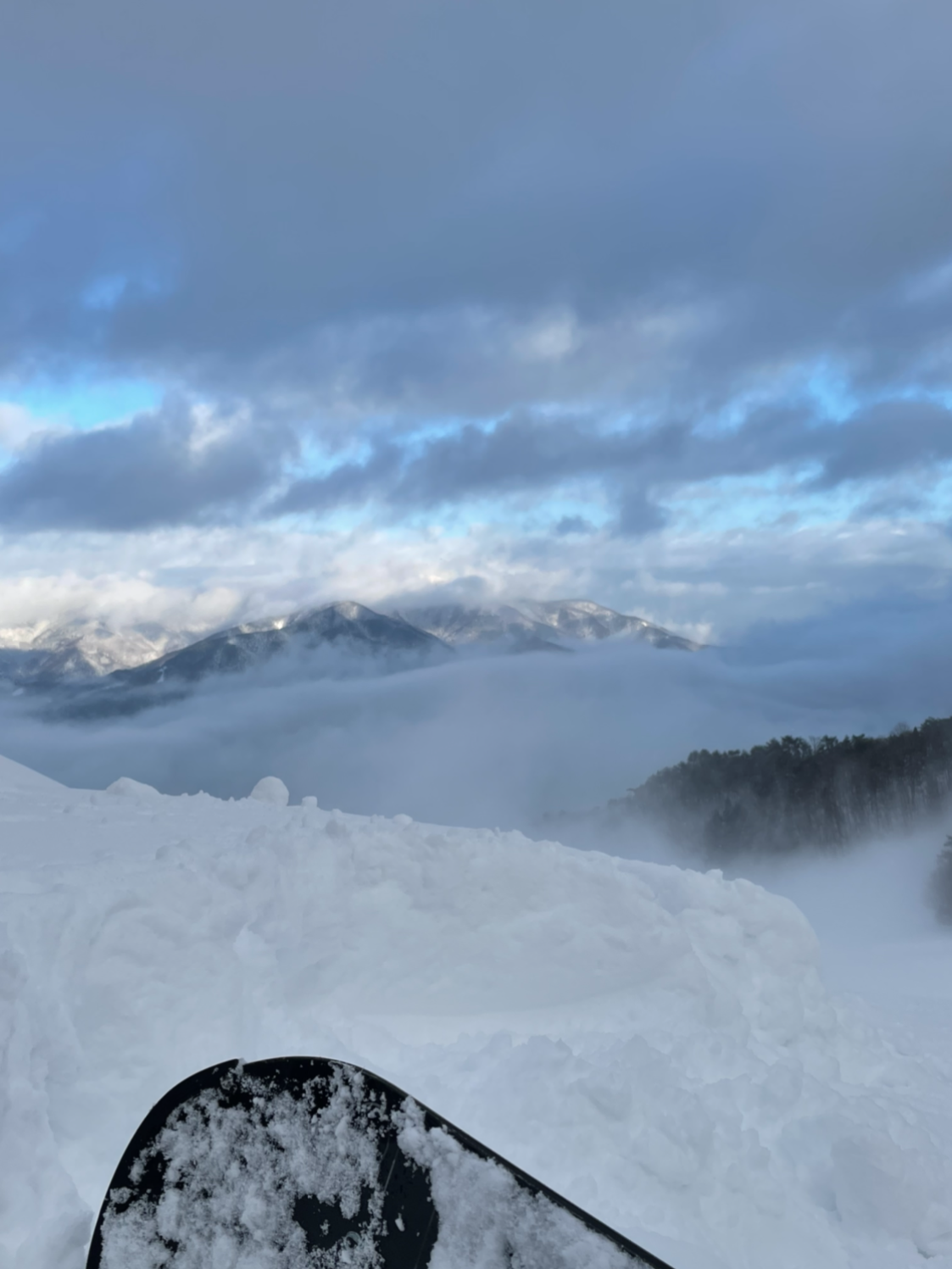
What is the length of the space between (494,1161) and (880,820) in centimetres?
6047

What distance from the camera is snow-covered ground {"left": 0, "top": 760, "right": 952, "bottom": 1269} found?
4605 millimetres

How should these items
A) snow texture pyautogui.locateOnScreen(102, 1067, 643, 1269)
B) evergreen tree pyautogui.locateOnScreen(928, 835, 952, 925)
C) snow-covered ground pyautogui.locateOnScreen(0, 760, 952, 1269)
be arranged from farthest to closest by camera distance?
evergreen tree pyautogui.locateOnScreen(928, 835, 952, 925)
snow-covered ground pyautogui.locateOnScreen(0, 760, 952, 1269)
snow texture pyautogui.locateOnScreen(102, 1067, 643, 1269)

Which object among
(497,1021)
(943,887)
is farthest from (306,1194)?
(943,887)

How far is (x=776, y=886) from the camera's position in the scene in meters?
52.8

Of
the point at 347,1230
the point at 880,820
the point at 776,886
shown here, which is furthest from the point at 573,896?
the point at 880,820

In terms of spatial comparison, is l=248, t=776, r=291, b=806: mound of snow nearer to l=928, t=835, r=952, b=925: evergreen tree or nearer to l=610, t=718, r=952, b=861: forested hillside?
l=928, t=835, r=952, b=925: evergreen tree

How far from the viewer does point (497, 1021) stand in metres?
6.72

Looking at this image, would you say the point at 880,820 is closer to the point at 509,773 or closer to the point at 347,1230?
the point at 347,1230

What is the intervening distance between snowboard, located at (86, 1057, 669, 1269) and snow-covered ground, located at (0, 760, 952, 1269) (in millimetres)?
479

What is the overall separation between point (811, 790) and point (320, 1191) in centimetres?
6168

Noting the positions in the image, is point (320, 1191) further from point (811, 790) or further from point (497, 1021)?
point (811, 790)

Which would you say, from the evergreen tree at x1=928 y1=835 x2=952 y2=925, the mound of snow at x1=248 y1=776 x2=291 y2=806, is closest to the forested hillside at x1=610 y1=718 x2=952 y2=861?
the evergreen tree at x1=928 y1=835 x2=952 y2=925

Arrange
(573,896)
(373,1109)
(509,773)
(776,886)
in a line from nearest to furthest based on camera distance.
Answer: (373,1109) < (573,896) < (776,886) < (509,773)

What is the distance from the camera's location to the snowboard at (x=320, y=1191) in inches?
124
